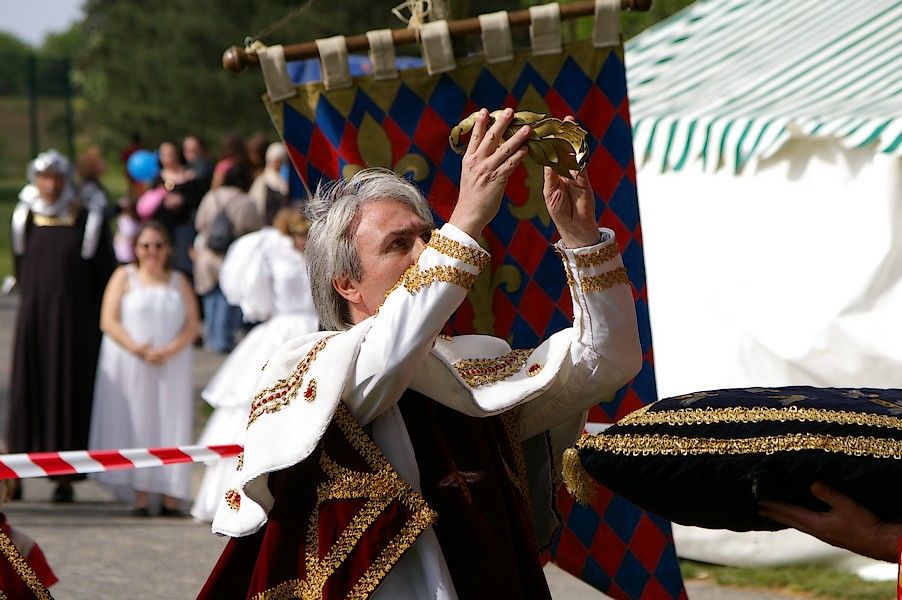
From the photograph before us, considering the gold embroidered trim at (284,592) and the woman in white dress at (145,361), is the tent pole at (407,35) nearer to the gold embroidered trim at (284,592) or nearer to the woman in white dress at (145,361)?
the gold embroidered trim at (284,592)

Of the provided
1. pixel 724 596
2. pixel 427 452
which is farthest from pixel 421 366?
pixel 724 596

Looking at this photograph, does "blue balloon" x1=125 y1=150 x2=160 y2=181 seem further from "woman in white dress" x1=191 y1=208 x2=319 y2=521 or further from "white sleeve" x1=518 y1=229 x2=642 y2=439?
"white sleeve" x1=518 y1=229 x2=642 y2=439

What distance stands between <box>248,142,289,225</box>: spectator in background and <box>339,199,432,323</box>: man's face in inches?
367

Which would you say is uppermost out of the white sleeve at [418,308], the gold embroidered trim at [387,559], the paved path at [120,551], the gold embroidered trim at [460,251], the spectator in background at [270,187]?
the gold embroidered trim at [460,251]

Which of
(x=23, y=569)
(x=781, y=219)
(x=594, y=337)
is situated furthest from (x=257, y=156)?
(x=594, y=337)

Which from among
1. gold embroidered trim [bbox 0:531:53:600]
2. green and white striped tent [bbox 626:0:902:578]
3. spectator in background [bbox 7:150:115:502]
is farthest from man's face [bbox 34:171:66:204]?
gold embroidered trim [bbox 0:531:53:600]

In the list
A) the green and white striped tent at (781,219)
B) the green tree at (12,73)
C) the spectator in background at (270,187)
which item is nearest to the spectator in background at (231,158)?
the spectator in background at (270,187)

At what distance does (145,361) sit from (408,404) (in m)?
5.49

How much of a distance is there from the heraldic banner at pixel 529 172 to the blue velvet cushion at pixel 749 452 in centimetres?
94

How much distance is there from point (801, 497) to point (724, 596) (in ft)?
10.6

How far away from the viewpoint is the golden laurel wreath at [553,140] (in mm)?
2670

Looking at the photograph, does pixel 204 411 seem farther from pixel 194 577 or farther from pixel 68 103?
pixel 68 103

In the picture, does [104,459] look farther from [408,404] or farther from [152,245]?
[152,245]

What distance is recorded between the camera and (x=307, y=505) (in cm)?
272
